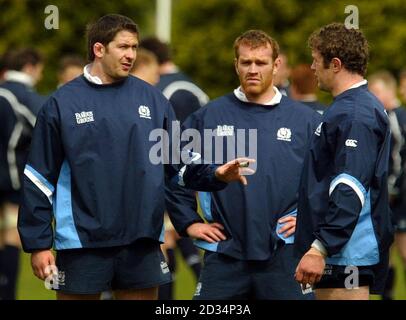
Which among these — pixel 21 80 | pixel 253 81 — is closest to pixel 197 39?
pixel 21 80

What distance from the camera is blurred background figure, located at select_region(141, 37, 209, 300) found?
31.2 ft

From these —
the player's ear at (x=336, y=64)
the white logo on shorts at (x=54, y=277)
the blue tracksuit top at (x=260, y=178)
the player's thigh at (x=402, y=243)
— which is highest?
the player's ear at (x=336, y=64)

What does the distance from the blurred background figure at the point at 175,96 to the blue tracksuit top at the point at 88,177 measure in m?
2.94

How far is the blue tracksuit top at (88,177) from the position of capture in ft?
20.3

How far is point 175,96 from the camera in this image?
9555 mm

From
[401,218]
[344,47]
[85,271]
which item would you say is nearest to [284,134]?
[344,47]

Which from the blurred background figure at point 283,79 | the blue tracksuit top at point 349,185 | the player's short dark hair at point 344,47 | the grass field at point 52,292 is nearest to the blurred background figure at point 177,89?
the blurred background figure at point 283,79

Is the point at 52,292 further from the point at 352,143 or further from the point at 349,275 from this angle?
the point at 352,143

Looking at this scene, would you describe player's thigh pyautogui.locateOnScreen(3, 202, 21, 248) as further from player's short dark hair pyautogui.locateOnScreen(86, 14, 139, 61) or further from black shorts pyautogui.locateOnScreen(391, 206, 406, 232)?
player's short dark hair pyautogui.locateOnScreen(86, 14, 139, 61)

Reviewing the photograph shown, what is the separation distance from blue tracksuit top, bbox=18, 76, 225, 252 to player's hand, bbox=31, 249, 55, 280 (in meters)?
0.04

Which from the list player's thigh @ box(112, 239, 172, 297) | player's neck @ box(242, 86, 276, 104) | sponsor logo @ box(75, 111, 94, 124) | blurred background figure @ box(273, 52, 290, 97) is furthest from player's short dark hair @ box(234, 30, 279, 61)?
blurred background figure @ box(273, 52, 290, 97)

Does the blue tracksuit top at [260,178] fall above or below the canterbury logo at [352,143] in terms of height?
below

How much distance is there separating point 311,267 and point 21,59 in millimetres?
5700

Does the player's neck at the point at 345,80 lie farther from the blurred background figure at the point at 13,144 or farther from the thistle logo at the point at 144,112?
the blurred background figure at the point at 13,144
